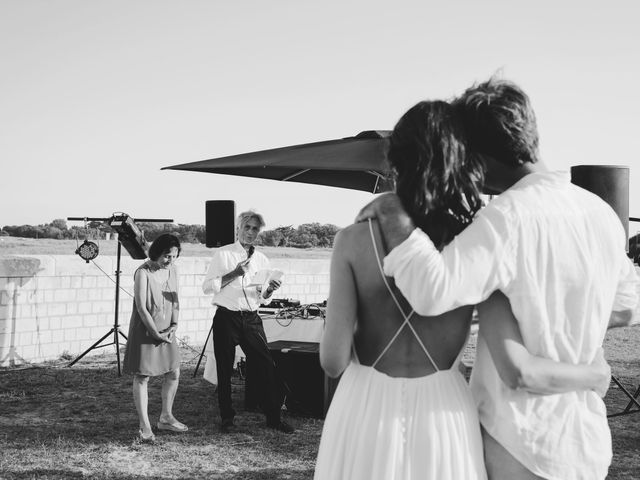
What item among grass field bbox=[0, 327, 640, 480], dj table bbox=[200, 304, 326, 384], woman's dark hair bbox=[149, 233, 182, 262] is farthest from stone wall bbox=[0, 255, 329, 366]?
woman's dark hair bbox=[149, 233, 182, 262]

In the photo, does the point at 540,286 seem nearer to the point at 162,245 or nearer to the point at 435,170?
the point at 435,170

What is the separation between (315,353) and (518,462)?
4884mm

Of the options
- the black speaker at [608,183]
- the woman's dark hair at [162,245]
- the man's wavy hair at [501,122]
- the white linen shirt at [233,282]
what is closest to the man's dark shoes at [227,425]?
the white linen shirt at [233,282]

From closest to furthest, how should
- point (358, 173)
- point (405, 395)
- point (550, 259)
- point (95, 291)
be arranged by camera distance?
point (550, 259) < point (405, 395) < point (358, 173) < point (95, 291)

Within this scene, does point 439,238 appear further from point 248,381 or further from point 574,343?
point 248,381

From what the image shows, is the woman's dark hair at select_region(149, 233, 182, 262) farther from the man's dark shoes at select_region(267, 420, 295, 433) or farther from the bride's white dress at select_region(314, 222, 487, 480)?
the bride's white dress at select_region(314, 222, 487, 480)

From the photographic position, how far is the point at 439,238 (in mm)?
1875

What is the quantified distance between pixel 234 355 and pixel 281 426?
784 mm

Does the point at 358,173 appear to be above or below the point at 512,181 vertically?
above

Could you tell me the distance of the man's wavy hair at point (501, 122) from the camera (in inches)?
71.7

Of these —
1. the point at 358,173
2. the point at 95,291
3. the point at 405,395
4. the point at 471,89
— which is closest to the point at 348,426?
the point at 405,395

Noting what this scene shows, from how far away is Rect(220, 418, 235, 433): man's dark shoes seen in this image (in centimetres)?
604

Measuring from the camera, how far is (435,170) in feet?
5.90

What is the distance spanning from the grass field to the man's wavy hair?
363 cm
